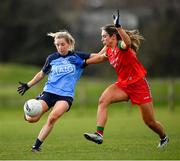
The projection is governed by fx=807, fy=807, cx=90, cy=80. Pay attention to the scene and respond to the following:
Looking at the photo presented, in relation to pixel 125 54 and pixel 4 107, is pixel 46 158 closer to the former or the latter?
pixel 125 54

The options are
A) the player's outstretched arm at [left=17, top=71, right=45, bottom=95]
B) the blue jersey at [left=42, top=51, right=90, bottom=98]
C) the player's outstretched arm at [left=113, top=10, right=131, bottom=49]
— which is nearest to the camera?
the player's outstretched arm at [left=113, top=10, right=131, bottom=49]

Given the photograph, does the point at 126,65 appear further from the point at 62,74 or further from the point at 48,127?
the point at 48,127

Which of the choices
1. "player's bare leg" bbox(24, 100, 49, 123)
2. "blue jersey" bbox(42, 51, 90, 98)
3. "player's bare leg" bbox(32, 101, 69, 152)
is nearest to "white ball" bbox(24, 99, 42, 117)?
"player's bare leg" bbox(24, 100, 49, 123)

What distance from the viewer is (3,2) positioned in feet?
215

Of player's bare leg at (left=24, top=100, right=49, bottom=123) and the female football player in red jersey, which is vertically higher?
the female football player in red jersey

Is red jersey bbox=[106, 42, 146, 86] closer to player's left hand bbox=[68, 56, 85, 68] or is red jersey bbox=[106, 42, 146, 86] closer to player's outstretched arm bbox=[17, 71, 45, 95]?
player's left hand bbox=[68, 56, 85, 68]

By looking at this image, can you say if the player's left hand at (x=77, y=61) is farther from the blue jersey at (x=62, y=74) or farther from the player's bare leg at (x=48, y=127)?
the player's bare leg at (x=48, y=127)

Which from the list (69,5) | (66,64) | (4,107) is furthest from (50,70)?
(69,5)

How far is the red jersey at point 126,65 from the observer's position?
14.3 m

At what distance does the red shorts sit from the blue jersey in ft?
2.92

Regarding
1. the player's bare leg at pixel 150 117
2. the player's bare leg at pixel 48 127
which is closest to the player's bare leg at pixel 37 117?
the player's bare leg at pixel 48 127

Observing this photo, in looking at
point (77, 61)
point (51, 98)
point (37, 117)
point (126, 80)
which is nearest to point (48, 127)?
point (37, 117)

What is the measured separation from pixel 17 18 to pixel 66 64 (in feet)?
169

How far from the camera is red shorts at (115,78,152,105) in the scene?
47.0 ft
